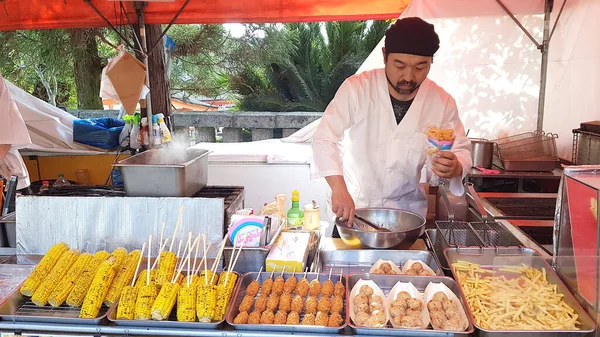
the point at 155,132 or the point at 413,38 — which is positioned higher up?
the point at 413,38

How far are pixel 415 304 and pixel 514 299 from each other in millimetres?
416

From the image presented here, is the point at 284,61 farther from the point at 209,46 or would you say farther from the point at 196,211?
the point at 196,211

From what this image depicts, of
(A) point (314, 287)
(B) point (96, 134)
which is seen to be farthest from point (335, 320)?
(B) point (96, 134)

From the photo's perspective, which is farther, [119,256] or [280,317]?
[119,256]

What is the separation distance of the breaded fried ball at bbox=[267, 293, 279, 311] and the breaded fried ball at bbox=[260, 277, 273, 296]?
52 mm

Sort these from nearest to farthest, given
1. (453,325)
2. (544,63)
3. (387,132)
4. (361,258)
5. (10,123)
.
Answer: (453,325), (361,258), (387,132), (10,123), (544,63)

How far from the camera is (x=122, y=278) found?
2021mm

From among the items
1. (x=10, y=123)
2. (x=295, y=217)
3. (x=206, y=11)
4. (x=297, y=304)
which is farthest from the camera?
(x=206, y=11)

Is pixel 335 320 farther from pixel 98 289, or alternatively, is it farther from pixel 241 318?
pixel 98 289

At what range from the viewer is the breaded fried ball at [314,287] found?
195 centimetres

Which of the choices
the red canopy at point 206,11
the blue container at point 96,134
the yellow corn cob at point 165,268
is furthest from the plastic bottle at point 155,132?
the yellow corn cob at point 165,268

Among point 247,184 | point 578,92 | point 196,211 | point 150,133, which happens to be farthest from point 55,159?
point 578,92

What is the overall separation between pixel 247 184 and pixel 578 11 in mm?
4196

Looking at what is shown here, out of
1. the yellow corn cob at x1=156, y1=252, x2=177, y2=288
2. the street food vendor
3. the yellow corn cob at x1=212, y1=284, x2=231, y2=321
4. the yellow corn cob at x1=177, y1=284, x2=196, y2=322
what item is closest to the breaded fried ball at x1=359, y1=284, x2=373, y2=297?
the yellow corn cob at x1=212, y1=284, x2=231, y2=321
